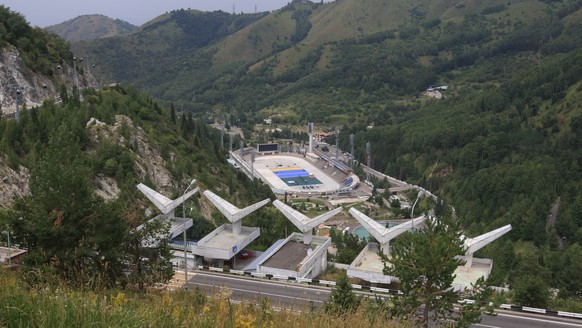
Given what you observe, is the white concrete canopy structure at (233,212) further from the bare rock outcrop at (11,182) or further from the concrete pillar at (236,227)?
the bare rock outcrop at (11,182)

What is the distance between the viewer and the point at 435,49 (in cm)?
18312

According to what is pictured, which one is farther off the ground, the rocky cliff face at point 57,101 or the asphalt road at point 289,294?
the rocky cliff face at point 57,101

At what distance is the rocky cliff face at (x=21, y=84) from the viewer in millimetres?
49250

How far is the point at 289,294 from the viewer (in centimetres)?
2495

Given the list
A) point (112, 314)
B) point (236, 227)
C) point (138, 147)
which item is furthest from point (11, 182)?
point (112, 314)

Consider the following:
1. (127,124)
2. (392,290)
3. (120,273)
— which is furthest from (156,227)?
(127,124)

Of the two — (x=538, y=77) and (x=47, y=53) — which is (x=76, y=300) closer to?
(x=47, y=53)

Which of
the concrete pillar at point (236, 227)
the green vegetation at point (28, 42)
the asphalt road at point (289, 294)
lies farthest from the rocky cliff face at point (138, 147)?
the asphalt road at point (289, 294)

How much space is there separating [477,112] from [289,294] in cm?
9203

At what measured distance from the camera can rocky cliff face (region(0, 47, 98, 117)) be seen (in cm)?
4925

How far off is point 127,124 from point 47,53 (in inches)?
829

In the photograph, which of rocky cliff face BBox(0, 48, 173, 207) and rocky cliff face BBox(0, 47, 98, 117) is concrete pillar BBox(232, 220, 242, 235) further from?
rocky cliff face BBox(0, 47, 98, 117)

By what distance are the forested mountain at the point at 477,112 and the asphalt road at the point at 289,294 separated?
134 inches

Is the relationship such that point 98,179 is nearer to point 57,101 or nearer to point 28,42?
point 57,101
